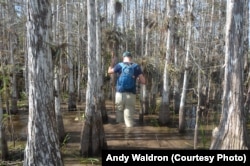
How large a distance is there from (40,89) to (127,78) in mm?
2736

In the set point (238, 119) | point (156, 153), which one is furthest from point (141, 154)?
point (238, 119)

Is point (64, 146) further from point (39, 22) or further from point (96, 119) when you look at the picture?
point (39, 22)

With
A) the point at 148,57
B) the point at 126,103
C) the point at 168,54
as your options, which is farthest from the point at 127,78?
the point at 148,57

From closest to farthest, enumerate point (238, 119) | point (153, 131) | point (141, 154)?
point (141, 154), point (238, 119), point (153, 131)

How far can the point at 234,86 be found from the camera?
6.44 meters

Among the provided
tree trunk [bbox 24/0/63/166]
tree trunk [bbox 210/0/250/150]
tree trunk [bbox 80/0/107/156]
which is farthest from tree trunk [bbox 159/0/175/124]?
tree trunk [bbox 24/0/63/166]

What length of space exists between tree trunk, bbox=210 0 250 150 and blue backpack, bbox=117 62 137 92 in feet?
7.23

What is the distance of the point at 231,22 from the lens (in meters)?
6.43

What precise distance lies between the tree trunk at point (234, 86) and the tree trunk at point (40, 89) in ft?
Result: 9.99

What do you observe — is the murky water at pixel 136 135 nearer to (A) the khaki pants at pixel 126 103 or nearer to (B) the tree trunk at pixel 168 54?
(B) the tree trunk at pixel 168 54

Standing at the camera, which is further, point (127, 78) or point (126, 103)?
point (126, 103)

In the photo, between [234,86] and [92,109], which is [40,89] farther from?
[92,109]

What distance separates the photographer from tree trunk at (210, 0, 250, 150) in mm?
6355

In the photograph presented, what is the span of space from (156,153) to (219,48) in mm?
15106
